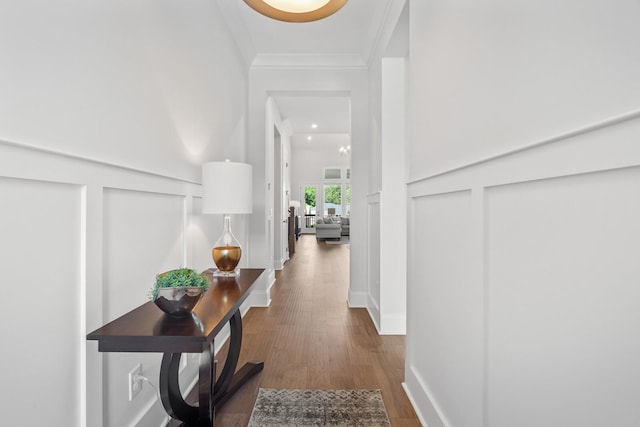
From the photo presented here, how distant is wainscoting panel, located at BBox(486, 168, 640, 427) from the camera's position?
0.61 metres

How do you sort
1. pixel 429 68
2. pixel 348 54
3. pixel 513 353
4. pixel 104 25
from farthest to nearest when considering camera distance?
pixel 348 54 < pixel 429 68 < pixel 104 25 < pixel 513 353

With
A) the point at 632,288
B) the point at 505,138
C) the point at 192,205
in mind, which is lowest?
the point at 632,288

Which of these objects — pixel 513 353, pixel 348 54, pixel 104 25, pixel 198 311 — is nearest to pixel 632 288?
pixel 513 353

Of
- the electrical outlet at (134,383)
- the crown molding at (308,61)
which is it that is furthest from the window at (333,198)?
the electrical outlet at (134,383)

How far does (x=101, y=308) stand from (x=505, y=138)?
1.42 metres

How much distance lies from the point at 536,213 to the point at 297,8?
1.42 meters

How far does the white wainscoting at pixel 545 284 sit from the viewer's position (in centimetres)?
62

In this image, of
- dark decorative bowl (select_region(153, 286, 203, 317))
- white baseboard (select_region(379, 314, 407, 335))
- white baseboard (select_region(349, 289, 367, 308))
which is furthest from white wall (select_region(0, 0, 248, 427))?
white baseboard (select_region(349, 289, 367, 308))

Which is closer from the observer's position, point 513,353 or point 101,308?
point 513,353

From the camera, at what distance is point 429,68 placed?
1.65 metres

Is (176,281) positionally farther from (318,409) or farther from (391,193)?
(391,193)

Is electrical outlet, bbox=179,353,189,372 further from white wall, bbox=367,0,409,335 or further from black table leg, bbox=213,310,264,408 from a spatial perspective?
white wall, bbox=367,0,409,335

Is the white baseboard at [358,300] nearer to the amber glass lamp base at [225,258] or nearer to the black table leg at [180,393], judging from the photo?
the amber glass lamp base at [225,258]

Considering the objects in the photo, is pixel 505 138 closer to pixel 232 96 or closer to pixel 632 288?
pixel 632 288
